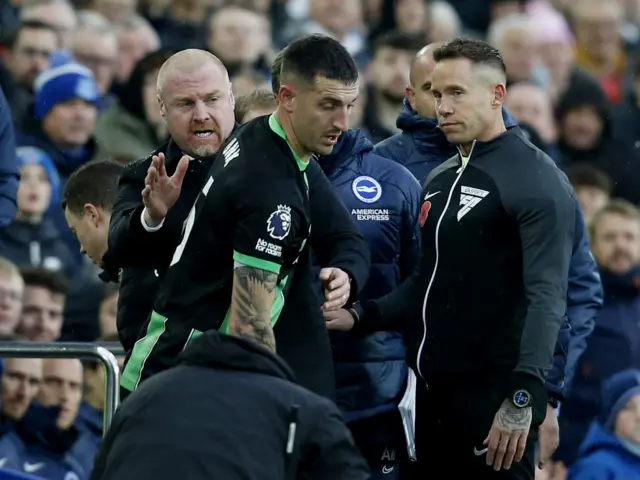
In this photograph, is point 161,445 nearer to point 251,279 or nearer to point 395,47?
point 251,279

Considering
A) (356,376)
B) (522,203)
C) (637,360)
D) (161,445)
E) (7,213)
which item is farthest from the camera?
(637,360)

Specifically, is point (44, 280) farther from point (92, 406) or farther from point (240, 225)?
point (240, 225)

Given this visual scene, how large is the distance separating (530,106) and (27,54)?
3657mm

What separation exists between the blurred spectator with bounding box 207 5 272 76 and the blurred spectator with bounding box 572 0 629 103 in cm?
319

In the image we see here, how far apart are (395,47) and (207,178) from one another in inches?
265

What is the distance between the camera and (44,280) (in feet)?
30.7

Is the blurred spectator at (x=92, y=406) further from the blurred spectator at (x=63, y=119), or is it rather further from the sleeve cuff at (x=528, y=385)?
the sleeve cuff at (x=528, y=385)

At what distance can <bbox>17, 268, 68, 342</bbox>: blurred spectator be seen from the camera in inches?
368

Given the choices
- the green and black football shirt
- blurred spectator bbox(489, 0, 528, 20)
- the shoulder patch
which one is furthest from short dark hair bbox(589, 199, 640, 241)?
the green and black football shirt

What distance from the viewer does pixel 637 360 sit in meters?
10.5

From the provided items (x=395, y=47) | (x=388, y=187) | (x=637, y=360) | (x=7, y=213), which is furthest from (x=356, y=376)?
(x=395, y=47)

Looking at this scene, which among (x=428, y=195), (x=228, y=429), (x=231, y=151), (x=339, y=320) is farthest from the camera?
(x=339, y=320)

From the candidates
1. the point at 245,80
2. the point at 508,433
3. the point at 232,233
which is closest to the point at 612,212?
the point at 245,80

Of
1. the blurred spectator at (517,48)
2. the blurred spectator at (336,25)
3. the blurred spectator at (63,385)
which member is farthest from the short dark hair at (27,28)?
the blurred spectator at (517,48)
